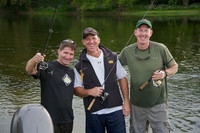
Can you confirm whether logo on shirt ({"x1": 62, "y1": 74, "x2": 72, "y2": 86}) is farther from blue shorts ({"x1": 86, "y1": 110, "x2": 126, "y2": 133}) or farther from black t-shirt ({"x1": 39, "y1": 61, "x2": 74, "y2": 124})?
blue shorts ({"x1": 86, "y1": 110, "x2": 126, "y2": 133})

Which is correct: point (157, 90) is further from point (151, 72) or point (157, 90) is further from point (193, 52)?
point (193, 52)

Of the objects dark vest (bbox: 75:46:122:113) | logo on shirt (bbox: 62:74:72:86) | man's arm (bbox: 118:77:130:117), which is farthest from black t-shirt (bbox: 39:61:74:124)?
man's arm (bbox: 118:77:130:117)

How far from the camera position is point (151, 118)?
467 cm

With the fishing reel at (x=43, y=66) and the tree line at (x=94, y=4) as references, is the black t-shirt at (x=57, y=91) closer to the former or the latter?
the fishing reel at (x=43, y=66)

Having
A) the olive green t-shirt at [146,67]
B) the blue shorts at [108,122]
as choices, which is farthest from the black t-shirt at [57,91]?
the olive green t-shirt at [146,67]

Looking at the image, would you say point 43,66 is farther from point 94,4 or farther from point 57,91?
point 94,4

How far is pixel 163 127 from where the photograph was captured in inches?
183

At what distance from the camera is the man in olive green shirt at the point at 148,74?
4477 millimetres

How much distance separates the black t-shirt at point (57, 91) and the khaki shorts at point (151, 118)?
102 centimetres

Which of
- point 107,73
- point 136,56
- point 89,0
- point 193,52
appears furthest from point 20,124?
point 89,0

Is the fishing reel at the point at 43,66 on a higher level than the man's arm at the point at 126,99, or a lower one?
higher

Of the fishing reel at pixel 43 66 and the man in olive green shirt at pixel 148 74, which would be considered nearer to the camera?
the fishing reel at pixel 43 66

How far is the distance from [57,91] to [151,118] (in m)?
1.41

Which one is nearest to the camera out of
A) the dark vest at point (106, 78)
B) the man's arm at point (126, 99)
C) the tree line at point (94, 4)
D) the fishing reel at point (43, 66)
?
the fishing reel at point (43, 66)
